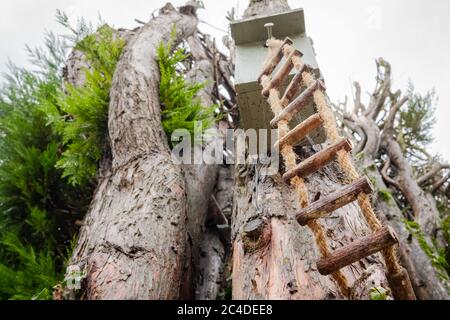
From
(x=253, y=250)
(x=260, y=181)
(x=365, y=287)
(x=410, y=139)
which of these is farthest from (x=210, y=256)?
(x=410, y=139)

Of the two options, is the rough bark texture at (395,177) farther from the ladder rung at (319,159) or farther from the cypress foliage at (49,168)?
the cypress foliage at (49,168)

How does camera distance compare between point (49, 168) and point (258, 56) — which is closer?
point (258, 56)

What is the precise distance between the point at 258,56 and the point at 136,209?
1.85m

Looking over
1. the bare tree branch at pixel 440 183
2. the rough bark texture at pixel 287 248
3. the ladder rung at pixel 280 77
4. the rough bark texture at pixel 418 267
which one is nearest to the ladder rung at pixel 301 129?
the rough bark texture at pixel 287 248

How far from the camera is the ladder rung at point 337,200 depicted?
1.43m

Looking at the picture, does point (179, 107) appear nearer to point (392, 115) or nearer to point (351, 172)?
point (351, 172)

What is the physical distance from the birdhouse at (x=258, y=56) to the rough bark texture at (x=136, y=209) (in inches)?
33.4

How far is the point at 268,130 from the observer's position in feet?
10.2

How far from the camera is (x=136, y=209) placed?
8.39ft

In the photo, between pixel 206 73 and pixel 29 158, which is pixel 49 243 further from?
pixel 206 73

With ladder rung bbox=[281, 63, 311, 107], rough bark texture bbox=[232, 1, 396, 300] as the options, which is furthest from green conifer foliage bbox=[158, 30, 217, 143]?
ladder rung bbox=[281, 63, 311, 107]

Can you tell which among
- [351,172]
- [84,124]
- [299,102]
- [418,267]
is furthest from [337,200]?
[418,267]

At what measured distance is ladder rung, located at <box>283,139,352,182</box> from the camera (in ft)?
5.37
